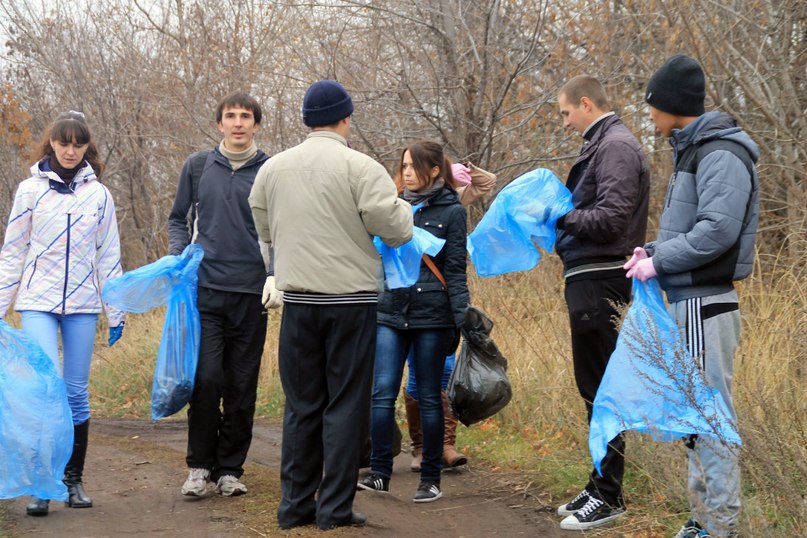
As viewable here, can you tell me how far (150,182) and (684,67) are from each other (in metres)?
13.3

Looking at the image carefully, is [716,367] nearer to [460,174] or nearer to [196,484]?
[460,174]

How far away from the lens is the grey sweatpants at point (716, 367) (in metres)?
4.26

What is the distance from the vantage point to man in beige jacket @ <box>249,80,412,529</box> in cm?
492

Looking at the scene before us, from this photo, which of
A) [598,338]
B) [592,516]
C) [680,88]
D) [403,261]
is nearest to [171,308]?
[403,261]

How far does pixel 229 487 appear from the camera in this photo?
19.5 feet

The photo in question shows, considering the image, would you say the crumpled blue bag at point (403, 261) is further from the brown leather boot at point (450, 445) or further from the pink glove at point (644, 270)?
the brown leather boot at point (450, 445)

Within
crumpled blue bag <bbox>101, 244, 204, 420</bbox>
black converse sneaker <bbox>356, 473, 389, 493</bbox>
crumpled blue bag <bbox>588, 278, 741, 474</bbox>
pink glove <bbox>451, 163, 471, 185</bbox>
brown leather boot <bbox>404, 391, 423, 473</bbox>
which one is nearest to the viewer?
crumpled blue bag <bbox>588, 278, 741, 474</bbox>

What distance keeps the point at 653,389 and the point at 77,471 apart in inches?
137

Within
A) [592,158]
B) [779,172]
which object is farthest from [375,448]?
[779,172]

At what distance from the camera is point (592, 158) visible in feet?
17.0

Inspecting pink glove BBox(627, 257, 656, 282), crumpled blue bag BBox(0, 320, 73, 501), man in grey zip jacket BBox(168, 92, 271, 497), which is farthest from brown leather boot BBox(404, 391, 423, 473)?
pink glove BBox(627, 257, 656, 282)

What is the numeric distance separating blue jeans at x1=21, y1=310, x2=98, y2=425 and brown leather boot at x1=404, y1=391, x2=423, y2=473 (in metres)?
2.06

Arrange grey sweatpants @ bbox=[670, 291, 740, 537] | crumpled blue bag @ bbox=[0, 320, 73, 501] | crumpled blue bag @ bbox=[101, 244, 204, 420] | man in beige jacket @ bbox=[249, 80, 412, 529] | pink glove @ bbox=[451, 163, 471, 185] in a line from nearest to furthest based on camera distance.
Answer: grey sweatpants @ bbox=[670, 291, 740, 537] → man in beige jacket @ bbox=[249, 80, 412, 529] → crumpled blue bag @ bbox=[0, 320, 73, 501] → crumpled blue bag @ bbox=[101, 244, 204, 420] → pink glove @ bbox=[451, 163, 471, 185]

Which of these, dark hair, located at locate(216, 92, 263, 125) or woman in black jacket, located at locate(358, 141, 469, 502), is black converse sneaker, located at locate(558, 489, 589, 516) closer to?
woman in black jacket, located at locate(358, 141, 469, 502)
